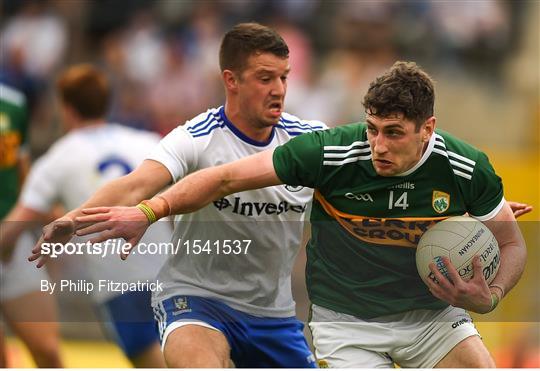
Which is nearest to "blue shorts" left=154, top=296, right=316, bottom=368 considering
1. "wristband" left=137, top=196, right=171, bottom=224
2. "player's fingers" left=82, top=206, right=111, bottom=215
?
"wristband" left=137, top=196, right=171, bottom=224

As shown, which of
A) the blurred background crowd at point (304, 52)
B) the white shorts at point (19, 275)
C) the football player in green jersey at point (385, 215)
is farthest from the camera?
the blurred background crowd at point (304, 52)

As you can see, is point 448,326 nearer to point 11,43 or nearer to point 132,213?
point 132,213

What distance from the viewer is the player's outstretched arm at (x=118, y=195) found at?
582 cm

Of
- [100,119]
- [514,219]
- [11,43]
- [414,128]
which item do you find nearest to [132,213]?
[414,128]

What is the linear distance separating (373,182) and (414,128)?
39cm

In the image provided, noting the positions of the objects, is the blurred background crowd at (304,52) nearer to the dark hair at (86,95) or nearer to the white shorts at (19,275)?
the dark hair at (86,95)

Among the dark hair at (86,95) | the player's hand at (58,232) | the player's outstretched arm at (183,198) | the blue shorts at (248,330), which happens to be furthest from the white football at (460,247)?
the dark hair at (86,95)

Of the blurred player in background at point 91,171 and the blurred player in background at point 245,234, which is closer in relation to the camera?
the blurred player in background at point 245,234

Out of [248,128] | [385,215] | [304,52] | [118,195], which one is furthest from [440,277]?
[304,52]

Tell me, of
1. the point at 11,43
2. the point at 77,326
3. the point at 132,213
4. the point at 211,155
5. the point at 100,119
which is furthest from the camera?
the point at 11,43

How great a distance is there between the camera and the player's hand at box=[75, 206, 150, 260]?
5.75m

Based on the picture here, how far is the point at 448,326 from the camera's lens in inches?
244

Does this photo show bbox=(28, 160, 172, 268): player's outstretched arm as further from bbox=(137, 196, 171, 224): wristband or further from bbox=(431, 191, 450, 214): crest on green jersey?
bbox=(431, 191, 450, 214): crest on green jersey

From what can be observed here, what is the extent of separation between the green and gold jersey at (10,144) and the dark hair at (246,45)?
2.68m
